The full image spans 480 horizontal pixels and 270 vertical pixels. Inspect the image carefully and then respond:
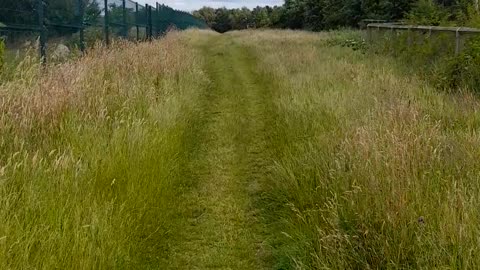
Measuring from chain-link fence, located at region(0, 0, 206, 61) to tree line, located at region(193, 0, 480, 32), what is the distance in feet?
28.4

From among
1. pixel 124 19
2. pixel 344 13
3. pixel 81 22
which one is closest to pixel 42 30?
pixel 81 22

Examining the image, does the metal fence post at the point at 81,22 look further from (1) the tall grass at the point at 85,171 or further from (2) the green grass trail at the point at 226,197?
(1) the tall grass at the point at 85,171

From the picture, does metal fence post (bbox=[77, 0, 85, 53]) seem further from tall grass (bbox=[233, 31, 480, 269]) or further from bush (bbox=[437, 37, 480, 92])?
bush (bbox=[437, 37, 480, 92])

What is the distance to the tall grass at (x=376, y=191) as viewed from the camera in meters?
2.85

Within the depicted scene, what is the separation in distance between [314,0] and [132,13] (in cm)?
4292

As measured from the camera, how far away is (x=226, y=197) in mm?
4859

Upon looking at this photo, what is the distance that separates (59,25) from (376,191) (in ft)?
26.2

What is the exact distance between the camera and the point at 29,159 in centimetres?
345

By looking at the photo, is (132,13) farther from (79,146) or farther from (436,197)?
(436,197)

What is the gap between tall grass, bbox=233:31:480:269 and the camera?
2.85 metres

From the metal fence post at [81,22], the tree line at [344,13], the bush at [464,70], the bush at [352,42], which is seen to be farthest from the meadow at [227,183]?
the bush at [352,42]

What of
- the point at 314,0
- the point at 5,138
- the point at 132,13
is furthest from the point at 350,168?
the point at 314,0

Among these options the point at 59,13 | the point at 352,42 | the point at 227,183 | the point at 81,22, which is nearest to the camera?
the point at 227,183

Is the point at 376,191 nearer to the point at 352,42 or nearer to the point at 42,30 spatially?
the point at 42,30
